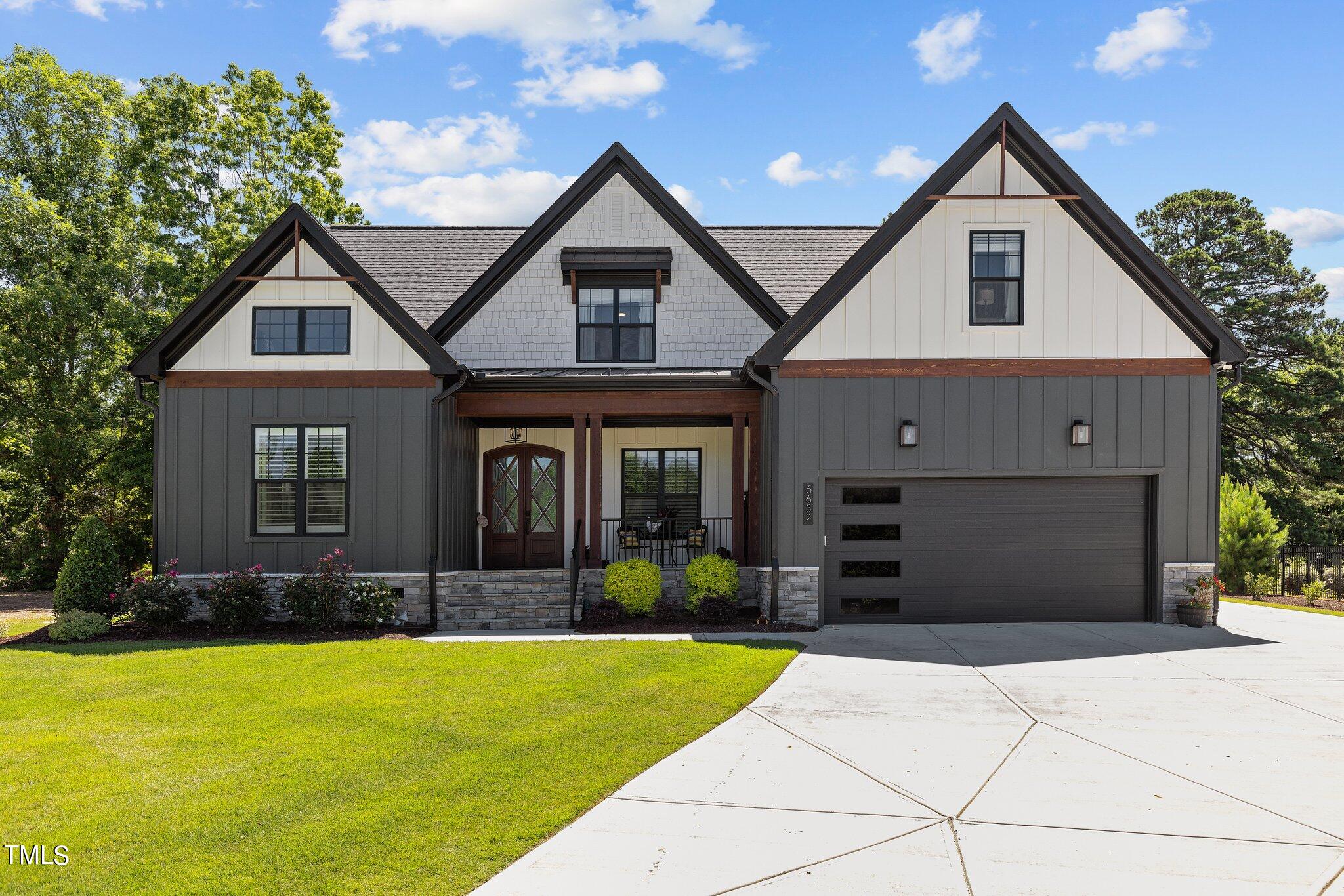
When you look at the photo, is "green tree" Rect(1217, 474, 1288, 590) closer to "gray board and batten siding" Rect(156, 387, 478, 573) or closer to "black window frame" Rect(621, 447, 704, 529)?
"black window frame" Rect(621, 447, 704, 529)

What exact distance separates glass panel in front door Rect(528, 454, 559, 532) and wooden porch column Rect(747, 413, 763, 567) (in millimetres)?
3796

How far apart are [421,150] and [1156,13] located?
17668 millimetres

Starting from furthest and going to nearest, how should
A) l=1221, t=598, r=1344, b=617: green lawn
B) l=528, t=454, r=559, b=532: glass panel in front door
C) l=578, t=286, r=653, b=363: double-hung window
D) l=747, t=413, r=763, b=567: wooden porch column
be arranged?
l=528, t=454, r=559, b=532: glass panel in front door < l=578, t=286, r=653, b=363: double-hung window < l=1221, t=598, r=1344, b=617: green lawn < l=747, t=413, r=763, b=567: wooden porch column

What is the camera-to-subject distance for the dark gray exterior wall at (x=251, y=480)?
38.7 feet

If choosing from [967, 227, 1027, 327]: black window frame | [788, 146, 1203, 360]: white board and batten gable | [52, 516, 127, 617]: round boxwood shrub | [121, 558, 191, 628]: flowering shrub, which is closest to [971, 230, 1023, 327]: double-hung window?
[967, 227, 1027, 327]: black window frame

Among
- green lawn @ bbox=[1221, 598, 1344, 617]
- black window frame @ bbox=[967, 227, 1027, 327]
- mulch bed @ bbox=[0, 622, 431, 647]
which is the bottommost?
green lawn @ bbox=[1221, 598, 1344, 617]

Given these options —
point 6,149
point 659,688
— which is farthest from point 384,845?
point 6,149

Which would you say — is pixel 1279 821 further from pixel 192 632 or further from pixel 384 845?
pixel 192 632

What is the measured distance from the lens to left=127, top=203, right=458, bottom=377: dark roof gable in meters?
11.8

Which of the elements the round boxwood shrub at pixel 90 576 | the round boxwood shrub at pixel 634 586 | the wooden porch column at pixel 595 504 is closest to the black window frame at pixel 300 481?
the round boxwood shrub at pixel 90 576

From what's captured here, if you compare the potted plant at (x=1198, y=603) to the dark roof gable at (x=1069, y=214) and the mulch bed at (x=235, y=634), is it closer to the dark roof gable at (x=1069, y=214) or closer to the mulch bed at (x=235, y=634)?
the dark roof gable at (x=1069, y=214)

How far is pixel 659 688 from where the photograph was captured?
7457 mm

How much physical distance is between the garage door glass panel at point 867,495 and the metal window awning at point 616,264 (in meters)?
5.21

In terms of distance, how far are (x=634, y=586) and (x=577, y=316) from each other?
5.37 metres
